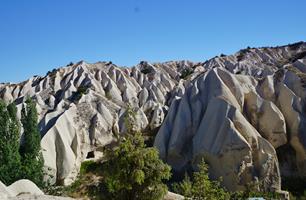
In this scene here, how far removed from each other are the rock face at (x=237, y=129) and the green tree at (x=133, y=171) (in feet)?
33.7

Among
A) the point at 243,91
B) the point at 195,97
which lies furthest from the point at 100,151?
the point at 243,91

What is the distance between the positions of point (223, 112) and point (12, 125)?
451 inches

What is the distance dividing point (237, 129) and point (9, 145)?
12.0 m

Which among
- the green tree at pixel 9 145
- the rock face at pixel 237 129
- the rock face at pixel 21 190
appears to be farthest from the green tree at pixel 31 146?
the rock face at pixel 237 129

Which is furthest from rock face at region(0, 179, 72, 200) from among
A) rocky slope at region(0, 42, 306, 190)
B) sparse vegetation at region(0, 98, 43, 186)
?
rocky slope at region(0, 42, 306, 190)

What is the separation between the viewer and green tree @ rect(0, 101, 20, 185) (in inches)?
750

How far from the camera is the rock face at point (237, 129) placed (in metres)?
21.2

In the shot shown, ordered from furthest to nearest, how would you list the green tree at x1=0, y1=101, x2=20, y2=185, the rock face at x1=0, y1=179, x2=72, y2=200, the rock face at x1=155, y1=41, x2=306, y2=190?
the rock face at x1=155, y1=41, x2=306, y2=190
the green tree at x1=0, y1=101, x2=20, y2=185
the rock face at x1=0, y1=179, x2=72, y2=200

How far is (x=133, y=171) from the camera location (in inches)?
444

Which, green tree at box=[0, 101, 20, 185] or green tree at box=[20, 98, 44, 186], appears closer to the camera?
green tree at box=[0, 101, 20, 185]

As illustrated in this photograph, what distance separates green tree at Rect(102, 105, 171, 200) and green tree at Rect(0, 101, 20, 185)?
29.0 feet

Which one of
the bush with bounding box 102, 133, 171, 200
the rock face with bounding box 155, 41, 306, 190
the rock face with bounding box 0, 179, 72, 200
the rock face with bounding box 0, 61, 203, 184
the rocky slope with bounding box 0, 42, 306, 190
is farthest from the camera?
the rock face with bounding box 0, 61, 203, 184

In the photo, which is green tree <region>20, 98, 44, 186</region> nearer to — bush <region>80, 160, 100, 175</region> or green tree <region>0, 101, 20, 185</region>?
green tree <region>0, 101, 20, 185</region>

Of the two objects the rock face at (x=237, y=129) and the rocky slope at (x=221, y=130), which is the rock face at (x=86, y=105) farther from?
the rock face at (x=237, y=129)
